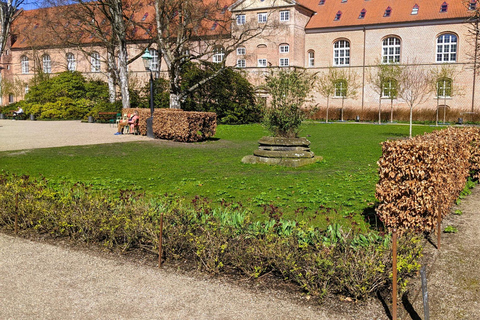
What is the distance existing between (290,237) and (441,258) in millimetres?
1884

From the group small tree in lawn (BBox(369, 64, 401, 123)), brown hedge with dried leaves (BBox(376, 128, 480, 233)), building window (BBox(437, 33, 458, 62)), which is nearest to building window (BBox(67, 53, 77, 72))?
small tree in lawn (BBox(369, 64, 401, 123))

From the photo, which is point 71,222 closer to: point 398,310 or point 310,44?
point 398,310

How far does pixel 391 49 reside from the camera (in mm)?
43562

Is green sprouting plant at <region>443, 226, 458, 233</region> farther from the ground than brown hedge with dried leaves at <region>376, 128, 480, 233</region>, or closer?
closer

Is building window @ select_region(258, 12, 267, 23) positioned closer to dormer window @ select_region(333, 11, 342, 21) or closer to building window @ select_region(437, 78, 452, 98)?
dormer window @ select_region(333, 11, 342, 21)

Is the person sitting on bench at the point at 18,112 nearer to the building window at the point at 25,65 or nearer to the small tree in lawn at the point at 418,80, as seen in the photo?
the building window at the point at 25,65

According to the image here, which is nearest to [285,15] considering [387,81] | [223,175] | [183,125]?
[387,81]

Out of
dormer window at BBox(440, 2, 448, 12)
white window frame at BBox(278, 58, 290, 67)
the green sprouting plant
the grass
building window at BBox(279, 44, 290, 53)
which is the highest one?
dormer window at BBox(440, 2, 448, 12)

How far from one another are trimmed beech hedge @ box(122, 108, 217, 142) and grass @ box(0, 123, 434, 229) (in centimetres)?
133

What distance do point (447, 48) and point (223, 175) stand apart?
3683cm

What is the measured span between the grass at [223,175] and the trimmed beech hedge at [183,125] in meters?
1.33

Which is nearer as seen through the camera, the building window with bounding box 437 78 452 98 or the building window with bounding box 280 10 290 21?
the building window with bounding box 437 78 452 98

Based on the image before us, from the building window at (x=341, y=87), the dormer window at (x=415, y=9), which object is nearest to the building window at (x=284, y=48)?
the building window at (x=341, y=87)

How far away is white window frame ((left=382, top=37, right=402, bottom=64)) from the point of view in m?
43.3
